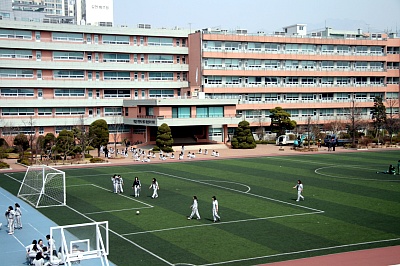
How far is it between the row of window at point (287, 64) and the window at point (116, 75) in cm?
1360

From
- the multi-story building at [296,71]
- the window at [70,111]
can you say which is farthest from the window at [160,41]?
the window at [70,111]

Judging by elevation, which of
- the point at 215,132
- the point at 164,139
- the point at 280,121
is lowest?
the point at 164,139

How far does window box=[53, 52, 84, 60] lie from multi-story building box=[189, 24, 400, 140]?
63.9 ft

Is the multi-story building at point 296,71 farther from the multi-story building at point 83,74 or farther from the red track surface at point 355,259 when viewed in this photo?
the red track surface at point 355,259

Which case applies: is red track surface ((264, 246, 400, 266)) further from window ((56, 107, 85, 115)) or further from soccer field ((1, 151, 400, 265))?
window ((56, 107, 85, 115))

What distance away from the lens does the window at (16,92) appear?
287 ft

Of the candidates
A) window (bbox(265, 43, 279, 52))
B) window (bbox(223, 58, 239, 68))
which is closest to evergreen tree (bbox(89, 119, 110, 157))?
window (bbox(223, 58, 239, 68))

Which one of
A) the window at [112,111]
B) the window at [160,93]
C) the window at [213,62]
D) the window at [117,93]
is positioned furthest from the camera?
the window at [160,93]

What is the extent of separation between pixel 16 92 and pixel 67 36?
12.2 meters

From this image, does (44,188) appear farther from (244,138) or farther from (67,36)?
(67,36)

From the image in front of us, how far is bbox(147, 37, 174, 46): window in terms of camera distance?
98.1m

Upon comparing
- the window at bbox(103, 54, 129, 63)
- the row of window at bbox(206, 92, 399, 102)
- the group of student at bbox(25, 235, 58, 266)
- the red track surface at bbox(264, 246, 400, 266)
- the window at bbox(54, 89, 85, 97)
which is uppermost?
the window at bbox(103, 54, 129, 63)

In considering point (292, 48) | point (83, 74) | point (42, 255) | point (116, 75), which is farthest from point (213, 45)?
point (42, 255)

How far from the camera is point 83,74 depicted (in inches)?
3669
